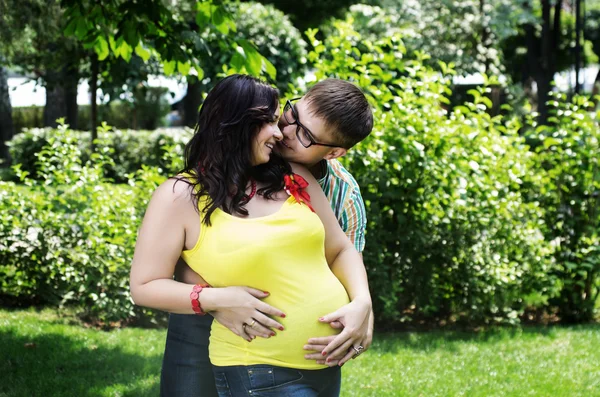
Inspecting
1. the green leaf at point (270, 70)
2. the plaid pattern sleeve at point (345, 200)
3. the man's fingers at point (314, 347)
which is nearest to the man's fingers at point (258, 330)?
the man's fingers at point (314, 347)

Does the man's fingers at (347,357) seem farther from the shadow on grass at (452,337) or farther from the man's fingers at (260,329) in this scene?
the shadow on grass at (452,337)

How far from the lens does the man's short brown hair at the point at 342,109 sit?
243 cm

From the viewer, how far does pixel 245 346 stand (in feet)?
7.57

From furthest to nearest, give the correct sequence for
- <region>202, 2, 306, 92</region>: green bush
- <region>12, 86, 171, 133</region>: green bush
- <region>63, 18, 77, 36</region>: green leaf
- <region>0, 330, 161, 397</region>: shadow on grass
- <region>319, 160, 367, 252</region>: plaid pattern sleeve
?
<region>12, 86, 171, 133</region>: green bush < <region>202, 2, 306, 92</region>: green bush < <region>63, 18, 77, 36</region>: green leaf < <region>0, 330, 161, 397</region>: shadow on grass < <region>319, 160, 367, 252</region>: plaid pattern sleeve

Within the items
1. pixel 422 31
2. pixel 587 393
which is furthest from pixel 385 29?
pixel 587 393

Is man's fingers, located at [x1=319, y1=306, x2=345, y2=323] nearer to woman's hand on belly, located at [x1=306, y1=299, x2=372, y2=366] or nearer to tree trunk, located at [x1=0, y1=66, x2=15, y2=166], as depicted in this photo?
woman's hand on belly, located at [x1=306, y1=299, x2=372, y2=366]

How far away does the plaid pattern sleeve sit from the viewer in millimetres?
2799

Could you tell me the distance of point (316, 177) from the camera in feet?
9.12

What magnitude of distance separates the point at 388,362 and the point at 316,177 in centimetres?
321

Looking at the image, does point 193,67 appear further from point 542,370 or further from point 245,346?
point 245,346

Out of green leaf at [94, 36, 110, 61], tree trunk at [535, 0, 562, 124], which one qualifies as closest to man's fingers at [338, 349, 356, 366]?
green leaf at [94, 36, 110, 61]

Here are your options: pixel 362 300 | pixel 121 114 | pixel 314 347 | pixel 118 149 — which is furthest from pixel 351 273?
pixel 121 114

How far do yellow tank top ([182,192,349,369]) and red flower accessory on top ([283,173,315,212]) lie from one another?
1.4 inches

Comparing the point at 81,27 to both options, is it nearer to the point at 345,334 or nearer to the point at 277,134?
the point at 277,134
